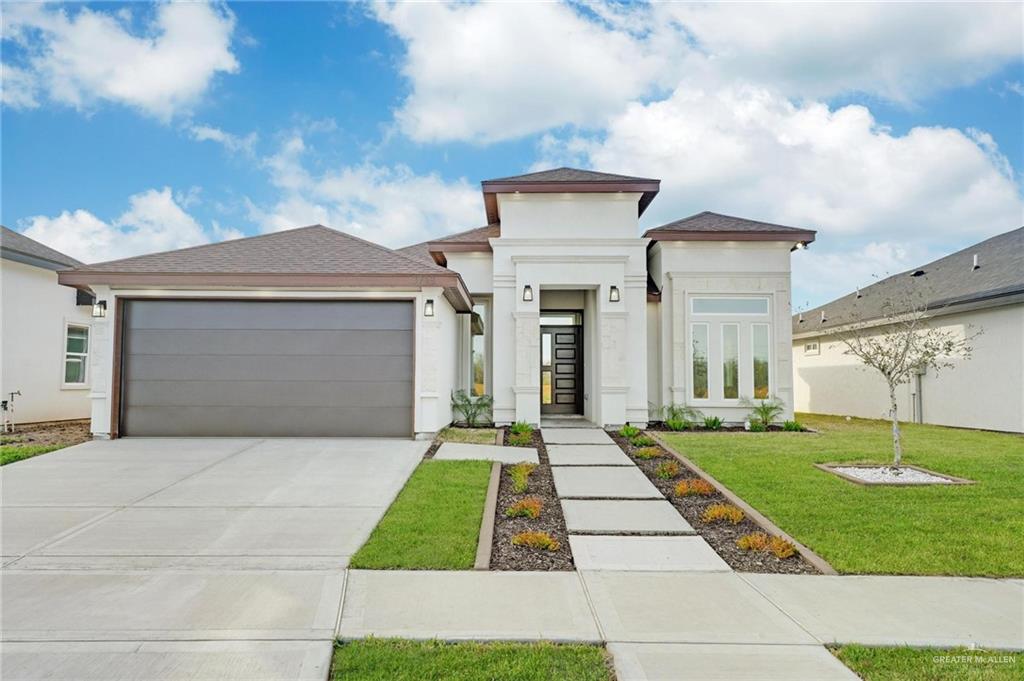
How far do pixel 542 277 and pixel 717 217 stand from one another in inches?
187

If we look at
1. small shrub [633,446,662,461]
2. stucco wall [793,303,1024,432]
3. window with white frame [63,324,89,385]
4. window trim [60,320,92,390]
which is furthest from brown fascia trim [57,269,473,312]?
stucco wall [793,303,1024,432]

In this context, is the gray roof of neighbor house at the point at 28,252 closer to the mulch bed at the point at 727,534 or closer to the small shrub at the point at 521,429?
the small shrub at the point at 521,429

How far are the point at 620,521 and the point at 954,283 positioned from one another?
13.3 metres

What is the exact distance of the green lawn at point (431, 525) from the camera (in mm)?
4082

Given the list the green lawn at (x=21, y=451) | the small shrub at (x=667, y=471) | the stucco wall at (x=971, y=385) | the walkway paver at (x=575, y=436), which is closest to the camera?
the small shrub at (x=667, y=471)

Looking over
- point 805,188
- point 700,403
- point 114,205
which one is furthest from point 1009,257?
point 114,205

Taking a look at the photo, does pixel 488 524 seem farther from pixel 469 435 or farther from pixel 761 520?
pixel 469 435

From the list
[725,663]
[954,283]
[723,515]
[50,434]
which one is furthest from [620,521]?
[954,283]

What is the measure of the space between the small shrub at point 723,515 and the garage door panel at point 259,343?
226 inches

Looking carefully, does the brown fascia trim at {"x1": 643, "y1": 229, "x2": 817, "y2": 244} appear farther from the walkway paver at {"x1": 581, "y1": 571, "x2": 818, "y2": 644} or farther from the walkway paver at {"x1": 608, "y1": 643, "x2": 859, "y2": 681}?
the walkway paver at {"x1": 608, "y1": 643, "x2": 859, "y2": 681}

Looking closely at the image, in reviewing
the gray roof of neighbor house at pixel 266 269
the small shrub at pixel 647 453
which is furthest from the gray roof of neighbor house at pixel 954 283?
the gray roof of neighbor house at pixel 266 269

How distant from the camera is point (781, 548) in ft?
14.4

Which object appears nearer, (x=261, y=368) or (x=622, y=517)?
(x=622, y=517)

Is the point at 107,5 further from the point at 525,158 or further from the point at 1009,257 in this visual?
the point at 1009,257
